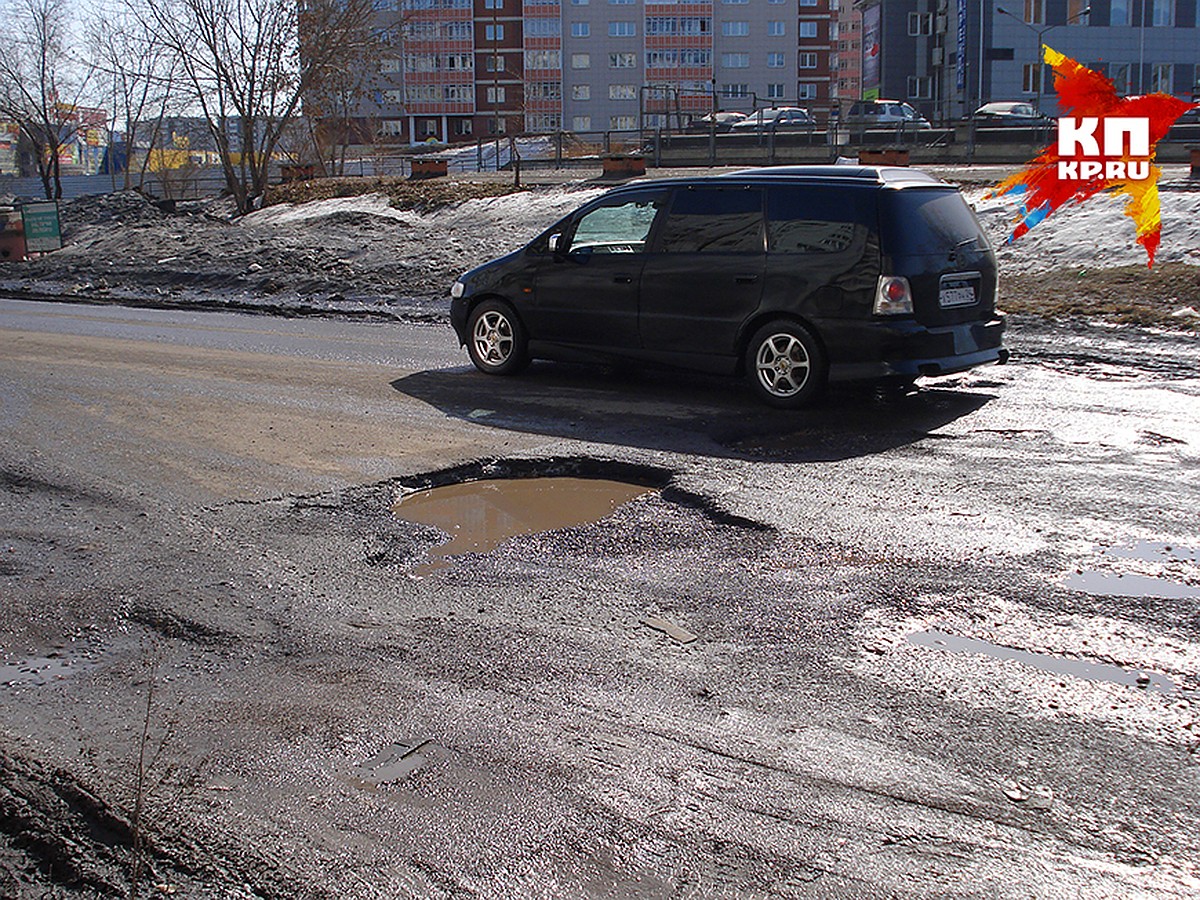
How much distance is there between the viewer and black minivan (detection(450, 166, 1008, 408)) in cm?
855

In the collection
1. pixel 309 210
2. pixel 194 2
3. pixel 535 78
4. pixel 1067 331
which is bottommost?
pixel 1067 331

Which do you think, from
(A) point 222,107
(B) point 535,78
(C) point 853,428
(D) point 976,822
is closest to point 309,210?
(A) point 222,107

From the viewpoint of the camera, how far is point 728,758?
365cm

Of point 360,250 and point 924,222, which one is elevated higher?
point 360,250

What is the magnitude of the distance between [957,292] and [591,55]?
96488 millimetres

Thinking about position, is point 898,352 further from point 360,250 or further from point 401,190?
point 401,190

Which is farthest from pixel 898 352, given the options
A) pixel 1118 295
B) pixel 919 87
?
pixel 919 87

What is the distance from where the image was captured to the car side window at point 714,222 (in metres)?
9.19

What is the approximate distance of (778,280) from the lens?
8867 millimetres

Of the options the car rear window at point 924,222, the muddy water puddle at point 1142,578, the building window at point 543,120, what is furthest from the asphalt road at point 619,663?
the building window at point 543,120

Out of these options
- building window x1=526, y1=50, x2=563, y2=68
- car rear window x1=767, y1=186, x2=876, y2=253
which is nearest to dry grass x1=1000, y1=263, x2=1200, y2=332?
car rear window x1=767, y1=186, x2=876, y2=253

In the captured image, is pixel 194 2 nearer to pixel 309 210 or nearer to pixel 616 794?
pixel 309 210

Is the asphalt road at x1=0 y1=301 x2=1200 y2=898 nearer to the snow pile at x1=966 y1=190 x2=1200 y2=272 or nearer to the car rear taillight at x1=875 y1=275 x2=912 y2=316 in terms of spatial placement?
the car rear taillight at x1=875 y1=275 x2=912 y2=316

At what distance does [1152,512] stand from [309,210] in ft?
89.7
